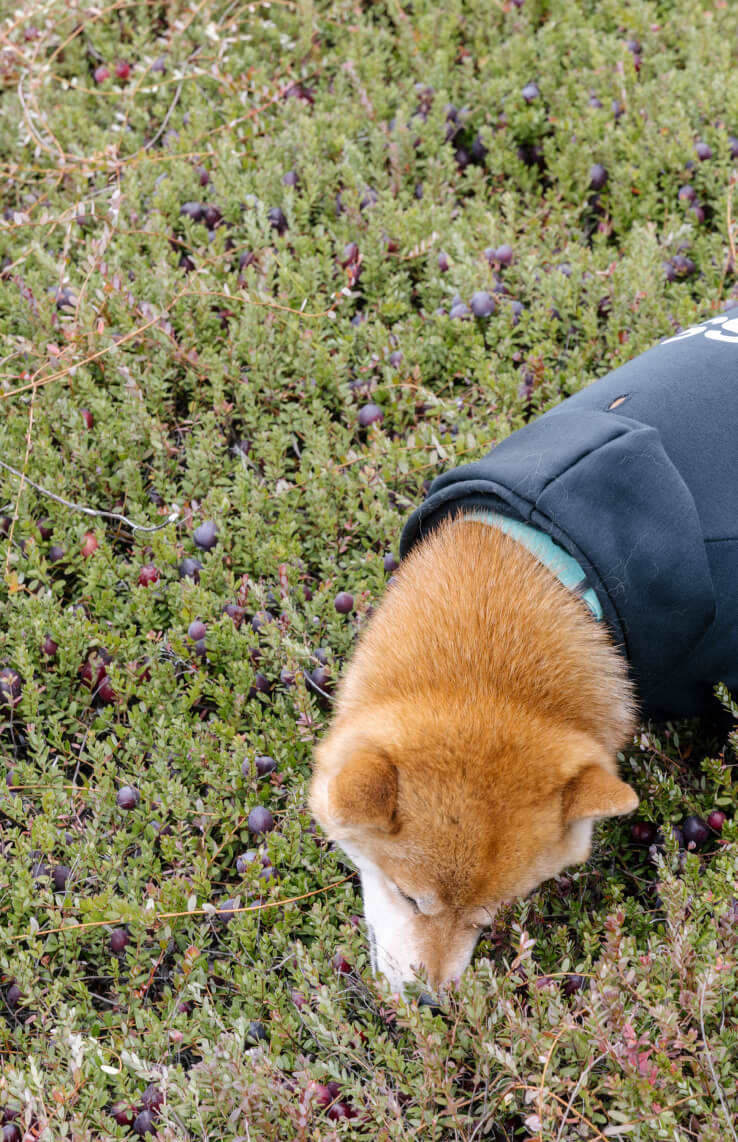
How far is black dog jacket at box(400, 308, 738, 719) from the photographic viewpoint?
10.1ft

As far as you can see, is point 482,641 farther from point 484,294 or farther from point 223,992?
point 484,294

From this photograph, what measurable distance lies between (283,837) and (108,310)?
109 inches

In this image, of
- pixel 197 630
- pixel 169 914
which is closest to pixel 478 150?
pixel 197 630

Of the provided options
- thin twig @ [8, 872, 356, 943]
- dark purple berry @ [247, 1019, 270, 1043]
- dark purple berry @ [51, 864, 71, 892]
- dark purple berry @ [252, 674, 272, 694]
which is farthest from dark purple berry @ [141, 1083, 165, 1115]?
dark purple berry @ [252, 674, 272, 694]

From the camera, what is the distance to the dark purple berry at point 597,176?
5820 mm

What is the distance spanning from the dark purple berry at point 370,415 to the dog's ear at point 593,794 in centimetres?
229

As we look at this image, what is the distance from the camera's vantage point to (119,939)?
10.8 feet

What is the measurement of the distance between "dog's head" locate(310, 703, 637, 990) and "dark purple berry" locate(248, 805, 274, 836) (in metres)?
0.61

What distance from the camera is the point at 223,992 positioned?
332 cm

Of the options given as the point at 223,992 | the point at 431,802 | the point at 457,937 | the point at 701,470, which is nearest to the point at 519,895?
the point at 457,937

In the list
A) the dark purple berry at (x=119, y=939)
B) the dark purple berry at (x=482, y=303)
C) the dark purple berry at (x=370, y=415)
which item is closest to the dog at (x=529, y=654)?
the dark purple berry at (x=119, y=939)

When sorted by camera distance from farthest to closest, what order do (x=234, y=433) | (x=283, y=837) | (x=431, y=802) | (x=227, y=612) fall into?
(x=234, y=433) → (x=227, y=612) → (x=283, y=837) → (x=431, y=802)

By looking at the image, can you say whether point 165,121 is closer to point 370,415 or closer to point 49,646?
point 370,415

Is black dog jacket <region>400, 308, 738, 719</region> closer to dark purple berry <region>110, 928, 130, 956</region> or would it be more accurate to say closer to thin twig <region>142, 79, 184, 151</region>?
dark purple berry <region>110, 928, 130, 956</region>
